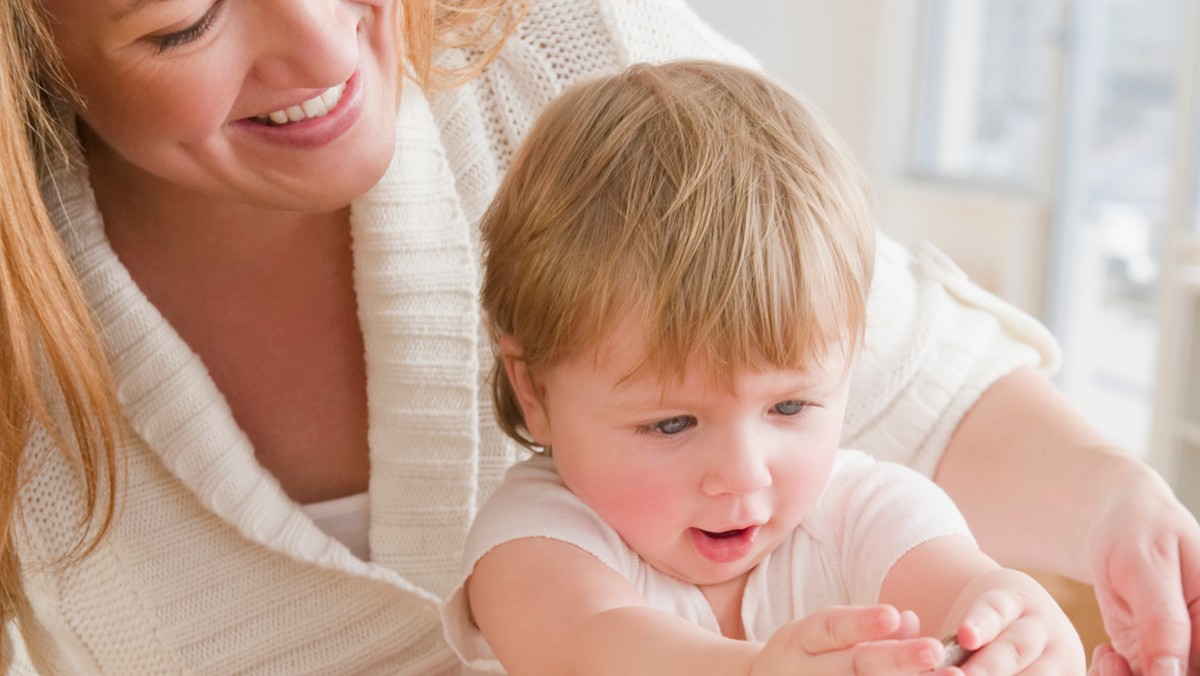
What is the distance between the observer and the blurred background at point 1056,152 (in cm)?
341

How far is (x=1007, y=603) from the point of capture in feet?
2.38

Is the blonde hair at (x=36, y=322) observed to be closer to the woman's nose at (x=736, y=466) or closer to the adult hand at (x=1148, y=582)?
the woman's nose at (x=736, y=466)

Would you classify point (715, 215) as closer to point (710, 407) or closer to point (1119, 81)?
point (710, 407)

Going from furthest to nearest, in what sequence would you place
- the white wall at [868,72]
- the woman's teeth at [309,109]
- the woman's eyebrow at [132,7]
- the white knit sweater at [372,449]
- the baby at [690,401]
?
the white wall at [868,72]
the white knit sweater at [372,449]
the woman's teeth at [309,109]
the woman's eyebrow at [132,7]
the baby at [690,401]

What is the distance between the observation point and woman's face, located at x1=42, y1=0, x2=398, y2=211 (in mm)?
954

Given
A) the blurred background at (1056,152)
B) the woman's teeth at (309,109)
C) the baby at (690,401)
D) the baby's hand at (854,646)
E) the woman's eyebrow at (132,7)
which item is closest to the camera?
the baby's hand at (854,646)

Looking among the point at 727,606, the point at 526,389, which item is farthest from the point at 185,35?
the point at 727,606

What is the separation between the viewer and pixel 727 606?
0.93 meters

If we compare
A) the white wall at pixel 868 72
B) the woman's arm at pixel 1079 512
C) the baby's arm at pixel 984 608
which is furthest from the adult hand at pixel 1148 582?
the white wall at pixel 868 72

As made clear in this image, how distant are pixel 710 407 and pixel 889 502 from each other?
0.18 meters

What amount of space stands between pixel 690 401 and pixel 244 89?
0.46 m

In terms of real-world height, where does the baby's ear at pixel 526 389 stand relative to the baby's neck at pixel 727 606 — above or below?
above

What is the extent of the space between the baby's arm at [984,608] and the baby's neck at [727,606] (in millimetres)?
111

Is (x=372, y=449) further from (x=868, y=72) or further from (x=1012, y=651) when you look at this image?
(x=868, y=72)
